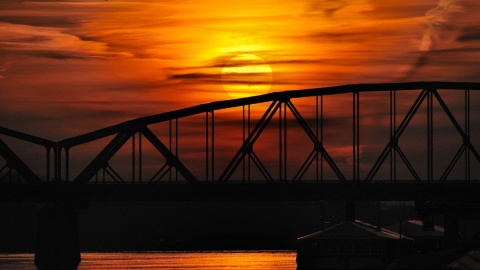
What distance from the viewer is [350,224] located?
567 feet

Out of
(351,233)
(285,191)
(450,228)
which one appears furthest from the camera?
(450,228)

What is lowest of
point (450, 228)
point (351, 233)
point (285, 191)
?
point (450, 228)

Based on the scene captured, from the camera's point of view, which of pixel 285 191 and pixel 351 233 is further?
pixel 285 191

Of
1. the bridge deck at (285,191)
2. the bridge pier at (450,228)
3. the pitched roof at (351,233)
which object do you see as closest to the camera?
the pitched roof at (351,233)

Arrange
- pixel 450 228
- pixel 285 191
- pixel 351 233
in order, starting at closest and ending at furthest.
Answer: pixel 351 233
pixel 285 191
pixel 450 228

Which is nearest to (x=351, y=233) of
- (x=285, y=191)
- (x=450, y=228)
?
(x=285, y=191)

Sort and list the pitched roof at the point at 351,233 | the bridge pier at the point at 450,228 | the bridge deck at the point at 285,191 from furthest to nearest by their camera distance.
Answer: the bridge deck at the point at 285,191 → the bridge pier at the point at 450,228 → the pitched roof at the point at 351,233

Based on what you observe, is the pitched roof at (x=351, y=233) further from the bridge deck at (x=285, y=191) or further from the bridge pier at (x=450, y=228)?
the bridge deck at (x=285, y=191)

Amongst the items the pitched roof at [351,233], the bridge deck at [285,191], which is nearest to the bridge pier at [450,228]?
the bridge deck at [285,191]

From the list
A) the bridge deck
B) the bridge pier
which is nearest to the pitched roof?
the bridge pier

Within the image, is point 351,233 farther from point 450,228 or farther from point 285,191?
point 450,228

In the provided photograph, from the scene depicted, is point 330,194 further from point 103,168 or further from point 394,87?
point 103,168

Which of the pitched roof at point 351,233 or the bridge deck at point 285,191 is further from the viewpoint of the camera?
the bridge deck at point 285,191

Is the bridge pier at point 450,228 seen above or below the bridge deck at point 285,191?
below
